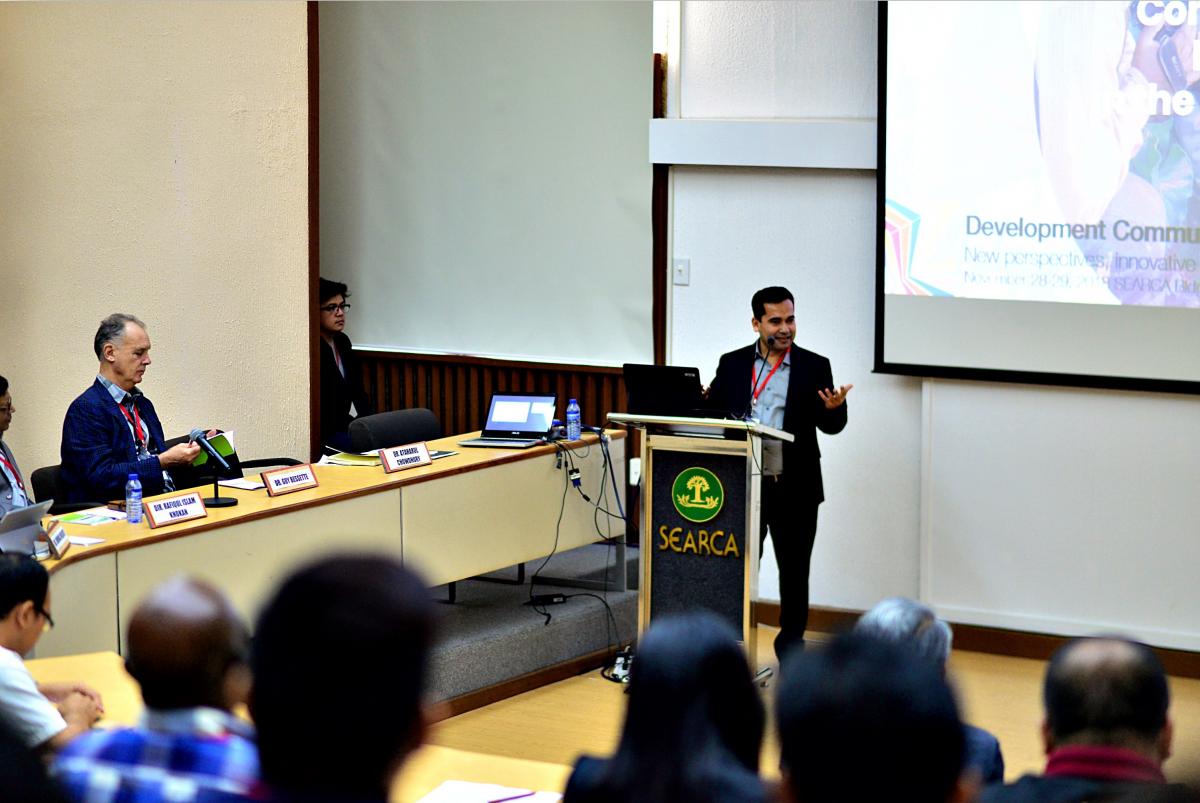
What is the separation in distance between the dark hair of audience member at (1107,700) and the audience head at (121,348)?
13.2 ft

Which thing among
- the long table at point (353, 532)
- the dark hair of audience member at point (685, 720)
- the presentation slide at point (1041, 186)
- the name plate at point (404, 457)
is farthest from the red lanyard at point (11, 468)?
the dark hair of audience member at point (685, 720)

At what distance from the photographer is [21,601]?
3.11 m

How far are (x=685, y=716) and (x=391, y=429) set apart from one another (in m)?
4.59

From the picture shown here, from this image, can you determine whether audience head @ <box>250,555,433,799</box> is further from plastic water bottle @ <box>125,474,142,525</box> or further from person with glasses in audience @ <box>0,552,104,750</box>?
plastic water bottle @ <box>125,474,142,525</box>

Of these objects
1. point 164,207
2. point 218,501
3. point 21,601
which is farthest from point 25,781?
point 164,207

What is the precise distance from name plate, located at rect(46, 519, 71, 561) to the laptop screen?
209cm

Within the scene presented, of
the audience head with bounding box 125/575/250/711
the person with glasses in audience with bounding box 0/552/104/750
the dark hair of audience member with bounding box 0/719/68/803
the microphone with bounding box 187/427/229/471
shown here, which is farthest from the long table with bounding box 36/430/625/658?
the dark hair of audience member with bounding box 0/719/68/803

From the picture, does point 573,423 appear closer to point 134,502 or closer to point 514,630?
point 514,630

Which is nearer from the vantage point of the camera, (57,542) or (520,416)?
(57,542)

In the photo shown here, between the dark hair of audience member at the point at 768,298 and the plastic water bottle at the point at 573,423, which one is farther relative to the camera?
the plastic water bottle at the point at 573,423

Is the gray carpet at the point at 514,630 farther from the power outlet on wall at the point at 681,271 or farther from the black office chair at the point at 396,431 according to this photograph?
the power outlet on wall at the point at 681,271

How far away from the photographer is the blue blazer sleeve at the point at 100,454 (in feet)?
17.0

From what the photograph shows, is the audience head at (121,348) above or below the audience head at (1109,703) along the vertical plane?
above

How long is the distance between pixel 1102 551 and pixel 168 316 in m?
4.49
